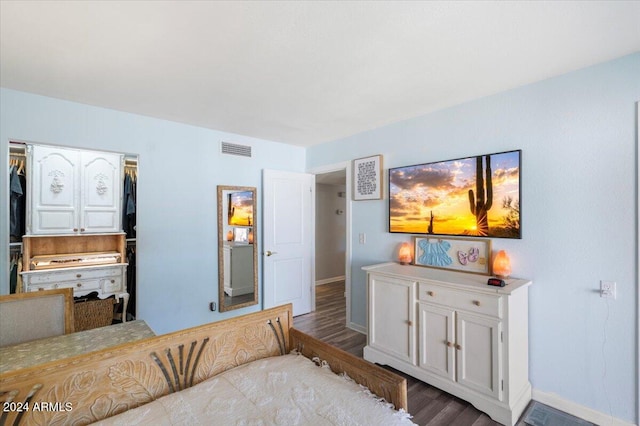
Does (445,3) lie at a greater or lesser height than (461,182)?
greater

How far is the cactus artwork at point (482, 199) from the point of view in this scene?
2416mm

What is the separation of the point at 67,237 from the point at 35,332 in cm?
236

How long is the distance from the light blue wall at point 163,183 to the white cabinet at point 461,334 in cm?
205

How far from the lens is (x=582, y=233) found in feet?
6.59

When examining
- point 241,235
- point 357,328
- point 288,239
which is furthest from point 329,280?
point 241,235

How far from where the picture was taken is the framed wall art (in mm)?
2443

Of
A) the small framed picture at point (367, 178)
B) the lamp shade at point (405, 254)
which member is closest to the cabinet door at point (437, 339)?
the lamp shade at point (405, 254)

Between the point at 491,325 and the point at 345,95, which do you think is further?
the point at 345,95

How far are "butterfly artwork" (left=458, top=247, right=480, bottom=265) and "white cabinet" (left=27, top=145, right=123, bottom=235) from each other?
3.69 meters

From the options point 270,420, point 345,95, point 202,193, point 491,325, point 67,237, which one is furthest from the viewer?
point 67,237

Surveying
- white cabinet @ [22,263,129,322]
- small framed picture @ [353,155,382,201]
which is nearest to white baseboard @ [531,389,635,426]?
small framed picture @ [353,155,382,201]

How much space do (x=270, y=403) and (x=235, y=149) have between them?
2.99 m

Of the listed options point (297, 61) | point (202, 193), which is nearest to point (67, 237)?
point (202, 193)

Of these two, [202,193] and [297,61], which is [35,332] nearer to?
[202,193]
